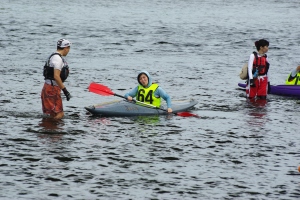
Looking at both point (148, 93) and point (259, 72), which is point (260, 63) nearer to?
point (259, 72)

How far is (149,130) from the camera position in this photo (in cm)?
1642

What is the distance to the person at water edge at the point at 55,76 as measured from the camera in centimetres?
1525

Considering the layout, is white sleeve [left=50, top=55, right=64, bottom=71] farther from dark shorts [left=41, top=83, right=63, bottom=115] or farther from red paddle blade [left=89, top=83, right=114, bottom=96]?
red paddle blade [left=89, top=83, right=114, bottom=96]

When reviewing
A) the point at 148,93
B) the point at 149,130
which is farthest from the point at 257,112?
the point at 149,130

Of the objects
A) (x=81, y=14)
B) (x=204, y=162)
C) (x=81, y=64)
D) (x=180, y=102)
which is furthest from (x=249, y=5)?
(x=204, y=162)

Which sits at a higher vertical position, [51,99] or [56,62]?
[56,62]

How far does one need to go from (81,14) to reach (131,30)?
32.2 feet

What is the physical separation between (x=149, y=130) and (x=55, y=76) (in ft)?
8.26

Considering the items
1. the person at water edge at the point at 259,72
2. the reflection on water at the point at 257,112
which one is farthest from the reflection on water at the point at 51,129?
the person at water edge at the point at 259,72

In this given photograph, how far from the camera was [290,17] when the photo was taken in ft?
172

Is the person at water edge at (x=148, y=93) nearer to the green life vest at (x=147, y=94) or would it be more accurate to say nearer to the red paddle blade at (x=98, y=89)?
the green life vest at (x=147, y=94)

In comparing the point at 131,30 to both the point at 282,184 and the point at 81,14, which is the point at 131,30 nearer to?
the point at 81,14

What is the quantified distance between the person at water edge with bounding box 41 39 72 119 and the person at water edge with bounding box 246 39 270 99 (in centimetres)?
547

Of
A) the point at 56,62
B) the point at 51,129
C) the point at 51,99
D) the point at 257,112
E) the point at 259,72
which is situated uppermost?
the point at 56,62
